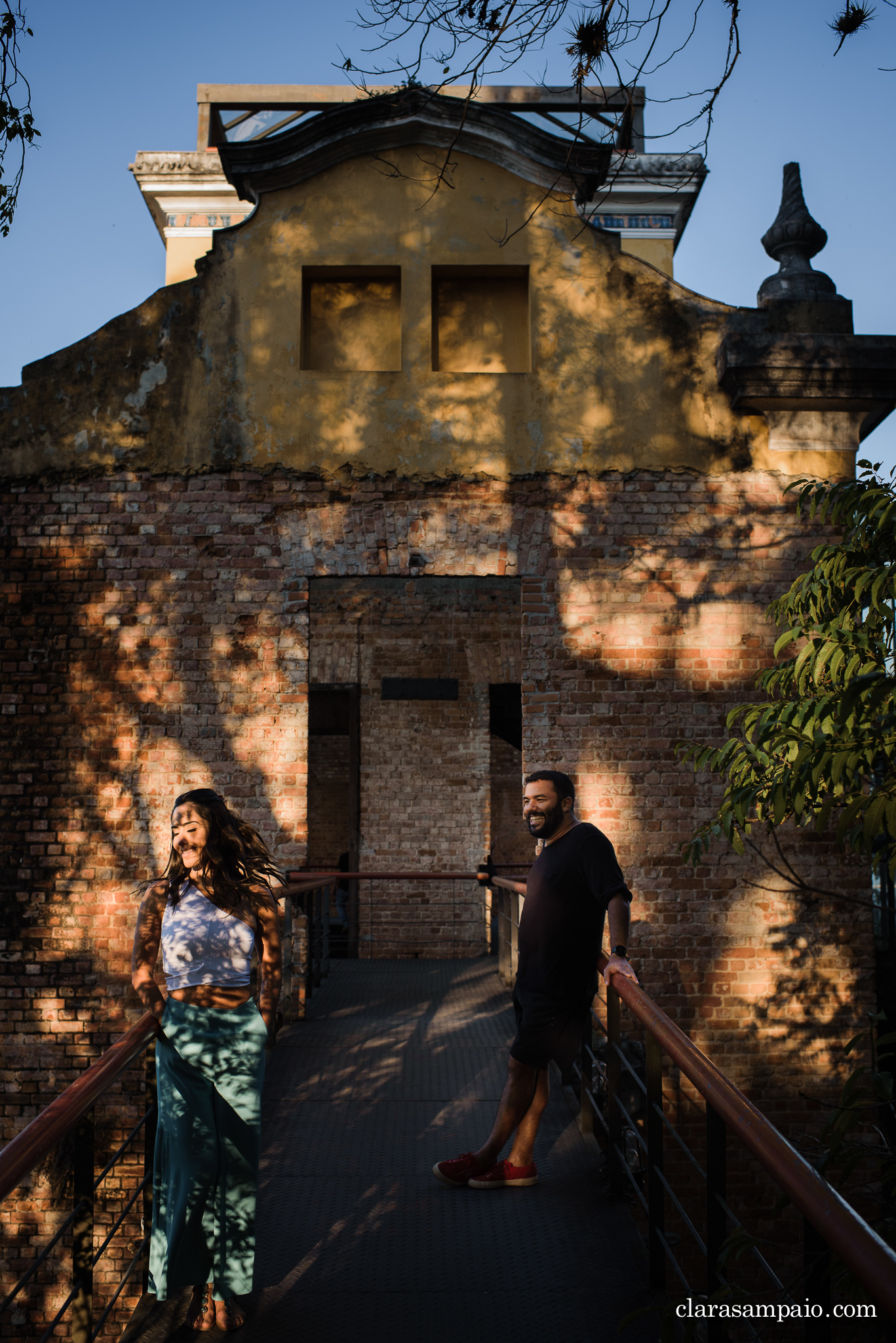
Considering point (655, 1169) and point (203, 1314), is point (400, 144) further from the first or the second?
point (203, 1314)

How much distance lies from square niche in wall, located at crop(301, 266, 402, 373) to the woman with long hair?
4296mm

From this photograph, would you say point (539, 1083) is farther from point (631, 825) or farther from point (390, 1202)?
point (631, 825)

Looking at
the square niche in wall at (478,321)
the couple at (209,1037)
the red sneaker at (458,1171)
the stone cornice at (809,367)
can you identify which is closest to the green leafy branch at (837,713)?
the couple at (209,1037)

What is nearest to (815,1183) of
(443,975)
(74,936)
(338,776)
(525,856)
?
(74,936)

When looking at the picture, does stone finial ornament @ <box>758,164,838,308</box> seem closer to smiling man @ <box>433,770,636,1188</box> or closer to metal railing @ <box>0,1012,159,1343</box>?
smiling man @ <box>433,770,636,1188</box>

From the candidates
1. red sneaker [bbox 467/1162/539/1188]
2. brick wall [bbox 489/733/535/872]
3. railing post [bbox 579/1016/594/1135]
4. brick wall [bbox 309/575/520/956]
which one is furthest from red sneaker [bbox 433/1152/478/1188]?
brick wall [bbox 489/733/535/872]

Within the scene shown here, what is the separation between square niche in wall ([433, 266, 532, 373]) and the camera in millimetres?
6742

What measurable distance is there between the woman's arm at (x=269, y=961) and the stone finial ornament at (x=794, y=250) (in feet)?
17.7

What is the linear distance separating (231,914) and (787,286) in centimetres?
564

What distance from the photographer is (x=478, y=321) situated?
6.77 m

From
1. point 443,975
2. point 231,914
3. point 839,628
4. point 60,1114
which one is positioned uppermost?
point 839,628

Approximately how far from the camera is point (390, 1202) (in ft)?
12.9

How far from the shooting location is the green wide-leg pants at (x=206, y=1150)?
2.91 metres

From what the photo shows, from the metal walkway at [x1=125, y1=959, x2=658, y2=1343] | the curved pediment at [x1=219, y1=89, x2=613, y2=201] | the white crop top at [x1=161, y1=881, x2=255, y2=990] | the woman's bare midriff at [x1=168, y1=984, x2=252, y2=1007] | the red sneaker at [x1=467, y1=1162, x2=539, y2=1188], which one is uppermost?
the curved pediment at [x1=219, y1=89, x2=613, y2=201]
